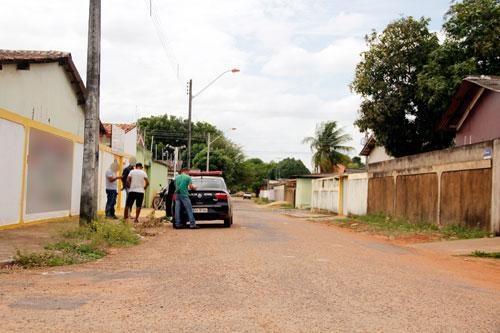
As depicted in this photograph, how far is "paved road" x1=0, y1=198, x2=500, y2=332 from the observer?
197 inches

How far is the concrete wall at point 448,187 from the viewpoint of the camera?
14.9 meters

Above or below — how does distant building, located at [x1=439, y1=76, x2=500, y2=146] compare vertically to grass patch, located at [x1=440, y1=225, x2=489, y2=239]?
above

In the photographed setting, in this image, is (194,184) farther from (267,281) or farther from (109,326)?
(109,326)

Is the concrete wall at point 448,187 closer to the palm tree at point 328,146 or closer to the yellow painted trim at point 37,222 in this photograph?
the yellow painted trim at point 37,222

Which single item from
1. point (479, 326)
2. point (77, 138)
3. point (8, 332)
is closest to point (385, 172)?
point (77, 138)

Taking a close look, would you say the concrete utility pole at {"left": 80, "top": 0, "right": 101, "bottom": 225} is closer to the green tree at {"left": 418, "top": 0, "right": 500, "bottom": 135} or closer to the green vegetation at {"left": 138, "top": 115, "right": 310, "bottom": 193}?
the green tree at {"left": 418, "top": 0, "right": 500, "bottom": 135}

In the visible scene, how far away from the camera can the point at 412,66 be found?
31172 mm

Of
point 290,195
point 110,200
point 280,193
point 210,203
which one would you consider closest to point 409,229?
point 210,203

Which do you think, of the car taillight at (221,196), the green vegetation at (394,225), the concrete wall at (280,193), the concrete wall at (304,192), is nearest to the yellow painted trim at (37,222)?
the car taillight at (221,196)

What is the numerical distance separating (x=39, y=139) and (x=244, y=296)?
9.51 metres

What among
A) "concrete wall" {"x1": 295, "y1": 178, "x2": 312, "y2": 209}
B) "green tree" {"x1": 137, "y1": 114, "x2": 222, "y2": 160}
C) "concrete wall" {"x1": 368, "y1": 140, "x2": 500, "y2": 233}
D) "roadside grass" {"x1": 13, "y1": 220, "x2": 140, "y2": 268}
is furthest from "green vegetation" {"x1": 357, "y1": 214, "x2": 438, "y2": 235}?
"green tree" {"x1": 137, "y1": 114, "x2": 222, "y2": 160}

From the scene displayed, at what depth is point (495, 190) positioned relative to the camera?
47.8 feet

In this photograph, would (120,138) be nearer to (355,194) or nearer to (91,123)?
(355,194)

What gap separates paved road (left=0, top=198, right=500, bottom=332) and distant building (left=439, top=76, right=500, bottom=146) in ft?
48.6
